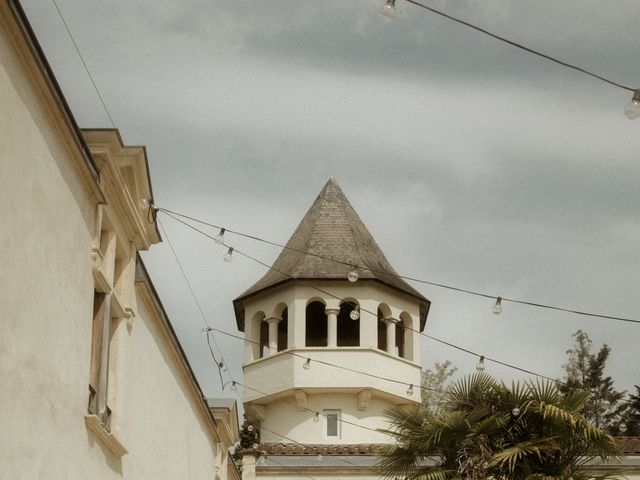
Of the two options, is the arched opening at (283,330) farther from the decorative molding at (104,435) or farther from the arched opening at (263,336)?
the decorative molding at (104,435)

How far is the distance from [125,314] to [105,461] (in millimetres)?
1678

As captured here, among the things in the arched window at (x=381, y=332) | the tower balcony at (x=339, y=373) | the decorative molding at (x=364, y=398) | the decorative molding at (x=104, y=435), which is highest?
the arched window at (x=381, y=332)

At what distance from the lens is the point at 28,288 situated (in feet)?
29.7

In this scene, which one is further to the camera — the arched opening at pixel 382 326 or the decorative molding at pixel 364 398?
the arched opening at pixel 382 326

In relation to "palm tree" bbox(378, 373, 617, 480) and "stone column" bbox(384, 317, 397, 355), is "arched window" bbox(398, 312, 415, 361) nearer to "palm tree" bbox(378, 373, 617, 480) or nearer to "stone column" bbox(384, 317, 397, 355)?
"stone column" bbox(384, 317, 397, 355)

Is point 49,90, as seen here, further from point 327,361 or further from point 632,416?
point 632,416

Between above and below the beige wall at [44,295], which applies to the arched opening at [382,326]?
above

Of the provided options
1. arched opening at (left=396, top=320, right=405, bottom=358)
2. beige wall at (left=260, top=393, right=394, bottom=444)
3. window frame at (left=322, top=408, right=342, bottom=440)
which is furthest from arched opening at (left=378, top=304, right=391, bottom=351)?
window frame at (left=322, top=408, right=342, bottom=440)

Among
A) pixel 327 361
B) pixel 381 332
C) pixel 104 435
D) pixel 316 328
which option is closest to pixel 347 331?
pixel 316 328

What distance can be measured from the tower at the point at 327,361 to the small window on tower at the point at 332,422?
0.03 metres

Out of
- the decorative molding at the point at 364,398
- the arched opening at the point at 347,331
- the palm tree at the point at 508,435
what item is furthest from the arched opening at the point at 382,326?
the palm tree at the point at 508,435

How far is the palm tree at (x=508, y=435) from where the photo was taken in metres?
18.9

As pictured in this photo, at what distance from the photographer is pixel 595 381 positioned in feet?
175

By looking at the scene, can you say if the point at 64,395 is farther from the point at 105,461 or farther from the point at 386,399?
the point at 386,399
